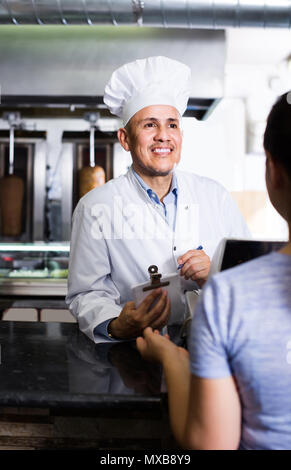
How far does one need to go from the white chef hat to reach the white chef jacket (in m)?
0.24

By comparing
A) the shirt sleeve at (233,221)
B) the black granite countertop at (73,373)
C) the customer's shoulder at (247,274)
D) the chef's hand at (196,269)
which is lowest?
the black granite countertop at (73,373)

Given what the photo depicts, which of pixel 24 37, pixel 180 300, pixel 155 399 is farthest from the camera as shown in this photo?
pixel 24 37

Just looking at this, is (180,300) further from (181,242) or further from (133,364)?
(181,242)

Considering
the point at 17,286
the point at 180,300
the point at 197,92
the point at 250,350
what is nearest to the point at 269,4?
the point at 197,92

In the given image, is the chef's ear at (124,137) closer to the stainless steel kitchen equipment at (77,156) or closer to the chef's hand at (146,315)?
the chef's hand at (146,315)

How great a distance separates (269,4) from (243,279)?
6.39 feet

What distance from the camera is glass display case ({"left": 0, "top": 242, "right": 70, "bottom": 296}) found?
2.44 metres

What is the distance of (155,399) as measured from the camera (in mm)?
800

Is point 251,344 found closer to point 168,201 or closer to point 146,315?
point 146,315

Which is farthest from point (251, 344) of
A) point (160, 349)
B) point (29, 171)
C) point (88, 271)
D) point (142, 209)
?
point (29, 171)

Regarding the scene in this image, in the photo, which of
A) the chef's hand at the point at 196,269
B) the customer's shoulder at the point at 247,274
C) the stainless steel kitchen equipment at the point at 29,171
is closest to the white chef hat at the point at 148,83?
the chef's hand at the point at 196,269

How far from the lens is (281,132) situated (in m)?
0.59

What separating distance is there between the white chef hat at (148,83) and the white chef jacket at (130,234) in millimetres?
244

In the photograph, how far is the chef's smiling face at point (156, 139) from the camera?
4.63 feet
